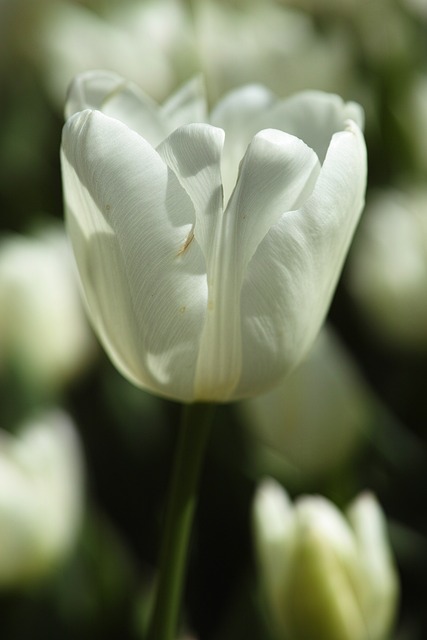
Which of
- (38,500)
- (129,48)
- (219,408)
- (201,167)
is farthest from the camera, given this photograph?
(129,48)

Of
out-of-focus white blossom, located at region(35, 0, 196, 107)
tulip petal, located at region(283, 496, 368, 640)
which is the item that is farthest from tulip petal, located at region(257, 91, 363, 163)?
out-of-focus white blossom, located at region(35, 0, 196, 107)

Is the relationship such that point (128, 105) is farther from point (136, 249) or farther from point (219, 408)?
point (219, 408)

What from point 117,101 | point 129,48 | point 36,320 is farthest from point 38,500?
point 129,48

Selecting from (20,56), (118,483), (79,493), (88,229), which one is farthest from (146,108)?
(20,56)

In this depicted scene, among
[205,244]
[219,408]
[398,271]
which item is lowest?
[219,408]

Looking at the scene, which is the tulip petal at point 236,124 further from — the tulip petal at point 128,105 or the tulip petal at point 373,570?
the tulip petal at point 373,570

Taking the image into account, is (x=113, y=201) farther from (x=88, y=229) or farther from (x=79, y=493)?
(x=79, y=493)
